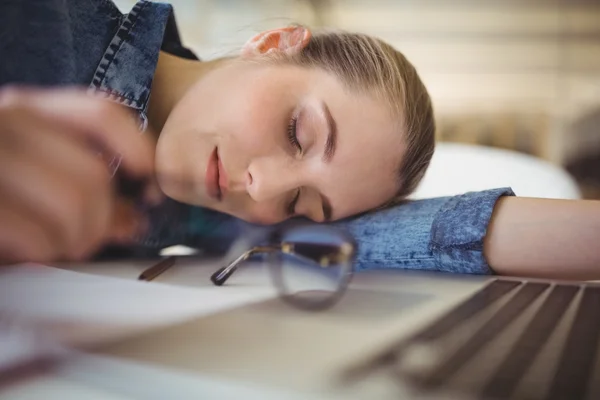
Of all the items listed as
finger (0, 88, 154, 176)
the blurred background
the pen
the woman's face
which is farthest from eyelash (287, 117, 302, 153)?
the blurred background

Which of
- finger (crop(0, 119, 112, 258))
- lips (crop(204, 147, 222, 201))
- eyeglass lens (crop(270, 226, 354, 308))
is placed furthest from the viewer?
lips (crop(204, 147, 222, 201))

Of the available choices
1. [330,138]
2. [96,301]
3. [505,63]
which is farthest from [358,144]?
[505,63]

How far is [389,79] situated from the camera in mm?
443

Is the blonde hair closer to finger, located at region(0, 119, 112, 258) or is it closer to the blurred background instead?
finger, located at region(0, 119, 112, 258)

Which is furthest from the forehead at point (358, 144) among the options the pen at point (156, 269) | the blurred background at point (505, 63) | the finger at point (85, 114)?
the blurred background at point (505, 63)

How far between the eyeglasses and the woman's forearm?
0.43 feet

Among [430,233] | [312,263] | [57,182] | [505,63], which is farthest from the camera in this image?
[505,63]

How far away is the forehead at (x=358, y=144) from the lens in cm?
41

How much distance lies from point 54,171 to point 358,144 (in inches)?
11.1

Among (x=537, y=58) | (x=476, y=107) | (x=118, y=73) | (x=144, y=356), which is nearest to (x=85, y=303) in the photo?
(x=144, y=356)

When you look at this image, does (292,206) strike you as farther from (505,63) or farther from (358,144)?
(505,63)

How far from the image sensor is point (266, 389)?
6.0 inches

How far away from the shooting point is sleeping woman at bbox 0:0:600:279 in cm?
37

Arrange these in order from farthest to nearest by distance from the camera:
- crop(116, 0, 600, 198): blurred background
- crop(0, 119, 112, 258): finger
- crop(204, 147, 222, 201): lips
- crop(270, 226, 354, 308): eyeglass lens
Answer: crop(116, 0, 600, 198): blurred background < crop(204, 147, 222, 201): lips < crop(270, 226, 354, 308): eyeglass lens < crop(0, 119, 112, 258): finger
